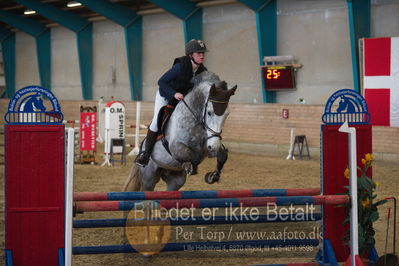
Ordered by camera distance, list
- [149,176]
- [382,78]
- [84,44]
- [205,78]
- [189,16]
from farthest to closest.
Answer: [84,44]
[189,16]
[382,78]
[149,176]
[205,78]

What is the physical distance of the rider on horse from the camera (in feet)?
14.3

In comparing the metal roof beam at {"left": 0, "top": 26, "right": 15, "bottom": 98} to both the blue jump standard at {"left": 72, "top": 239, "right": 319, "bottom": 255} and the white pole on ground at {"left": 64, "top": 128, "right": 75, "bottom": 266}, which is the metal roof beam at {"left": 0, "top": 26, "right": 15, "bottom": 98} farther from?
the white pole on ground at {"left": 64, "top": 128, "right": 75, "bottom": 266}

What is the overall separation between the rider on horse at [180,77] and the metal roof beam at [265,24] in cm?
902

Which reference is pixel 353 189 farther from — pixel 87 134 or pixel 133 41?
pixel 133 41

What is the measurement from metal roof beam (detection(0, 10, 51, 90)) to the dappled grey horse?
17.1 m

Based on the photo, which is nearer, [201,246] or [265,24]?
[201,246]

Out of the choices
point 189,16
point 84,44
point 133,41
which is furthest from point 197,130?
point 84,44

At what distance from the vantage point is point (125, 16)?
17016mm

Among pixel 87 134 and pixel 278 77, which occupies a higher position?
pixel 278 77

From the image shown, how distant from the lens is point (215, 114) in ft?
13.1

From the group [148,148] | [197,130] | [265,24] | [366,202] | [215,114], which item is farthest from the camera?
[265,24]

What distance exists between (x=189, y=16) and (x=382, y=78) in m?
6.25

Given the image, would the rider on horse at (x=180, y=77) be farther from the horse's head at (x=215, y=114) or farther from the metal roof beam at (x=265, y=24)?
the metal roof beam at (x=265, y=24)

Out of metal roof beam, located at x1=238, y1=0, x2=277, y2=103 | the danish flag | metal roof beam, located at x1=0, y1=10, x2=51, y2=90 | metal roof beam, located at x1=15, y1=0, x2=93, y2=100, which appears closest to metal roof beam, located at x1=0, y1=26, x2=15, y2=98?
metal roof beam, located at x1=0, y1=10, x2=51, y2=90
